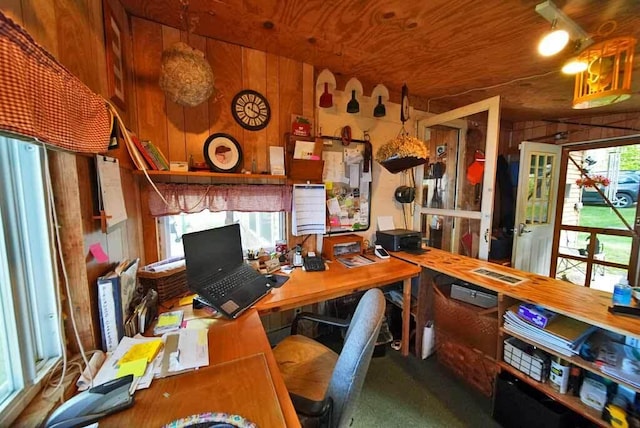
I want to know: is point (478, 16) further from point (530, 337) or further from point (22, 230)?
point (22, 230)

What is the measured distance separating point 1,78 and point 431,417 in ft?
7.14

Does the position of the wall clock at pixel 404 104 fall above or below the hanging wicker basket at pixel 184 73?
above

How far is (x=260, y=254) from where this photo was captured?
1.95 meters

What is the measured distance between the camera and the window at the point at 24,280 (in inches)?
26.5

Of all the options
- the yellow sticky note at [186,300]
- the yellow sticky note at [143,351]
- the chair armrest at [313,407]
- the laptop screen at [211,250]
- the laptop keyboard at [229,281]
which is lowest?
the chair armrest at [313,407]

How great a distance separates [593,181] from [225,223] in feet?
14.1

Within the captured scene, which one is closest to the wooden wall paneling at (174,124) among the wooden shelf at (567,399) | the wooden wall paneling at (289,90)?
the wooden wall paneling at (289,90)

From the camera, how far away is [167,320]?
114cm

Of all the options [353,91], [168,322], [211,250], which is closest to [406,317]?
[211,250]

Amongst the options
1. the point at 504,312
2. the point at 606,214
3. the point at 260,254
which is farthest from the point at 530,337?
the point at 606,214

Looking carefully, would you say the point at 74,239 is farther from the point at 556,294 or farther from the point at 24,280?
the point at 556,294

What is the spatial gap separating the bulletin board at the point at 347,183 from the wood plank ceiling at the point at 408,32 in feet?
2.01

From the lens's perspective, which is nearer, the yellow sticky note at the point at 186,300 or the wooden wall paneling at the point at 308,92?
the yellow sticky note at the point at 186,300

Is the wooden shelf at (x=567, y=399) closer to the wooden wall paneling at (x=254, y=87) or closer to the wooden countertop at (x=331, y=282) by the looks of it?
the wooden countertop at (x=331, y=282)
